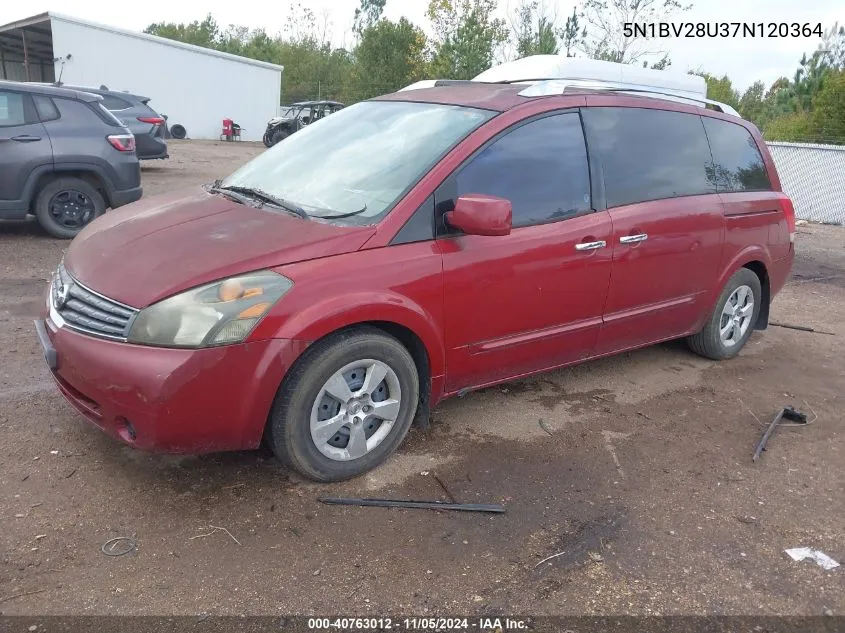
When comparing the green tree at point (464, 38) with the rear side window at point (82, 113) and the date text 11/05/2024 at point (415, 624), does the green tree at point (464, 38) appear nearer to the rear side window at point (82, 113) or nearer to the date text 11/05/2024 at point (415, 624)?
the rear side window at point (82, 113)

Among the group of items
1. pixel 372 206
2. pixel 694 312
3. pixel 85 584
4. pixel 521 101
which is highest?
pixel 521 101

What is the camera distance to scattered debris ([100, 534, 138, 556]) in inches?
106

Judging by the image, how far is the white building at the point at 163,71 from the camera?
24953 mm

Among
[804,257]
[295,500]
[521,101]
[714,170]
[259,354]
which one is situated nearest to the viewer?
[259,354]

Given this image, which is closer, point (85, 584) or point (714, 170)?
point (85, 584)

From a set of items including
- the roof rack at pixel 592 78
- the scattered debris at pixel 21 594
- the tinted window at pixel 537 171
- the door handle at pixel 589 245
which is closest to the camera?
the scattered debris at pixel 21 594

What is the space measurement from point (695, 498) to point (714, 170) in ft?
8.05

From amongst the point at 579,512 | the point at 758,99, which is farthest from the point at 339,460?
the point at 758,99

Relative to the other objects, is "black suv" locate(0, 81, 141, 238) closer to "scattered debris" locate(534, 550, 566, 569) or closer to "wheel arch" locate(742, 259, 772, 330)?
"wheel arch" locate(742, 259, 772, 330)

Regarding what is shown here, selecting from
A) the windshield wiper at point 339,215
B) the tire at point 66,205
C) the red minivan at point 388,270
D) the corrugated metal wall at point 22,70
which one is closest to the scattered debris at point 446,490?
the red minivan at point 388,270

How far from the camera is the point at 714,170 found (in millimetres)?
4809

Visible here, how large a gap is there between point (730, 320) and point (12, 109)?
742 centimetres

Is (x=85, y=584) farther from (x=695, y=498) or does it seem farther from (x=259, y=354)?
A: (x=695, y=498)

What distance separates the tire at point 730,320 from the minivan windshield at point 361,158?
2.45 m
